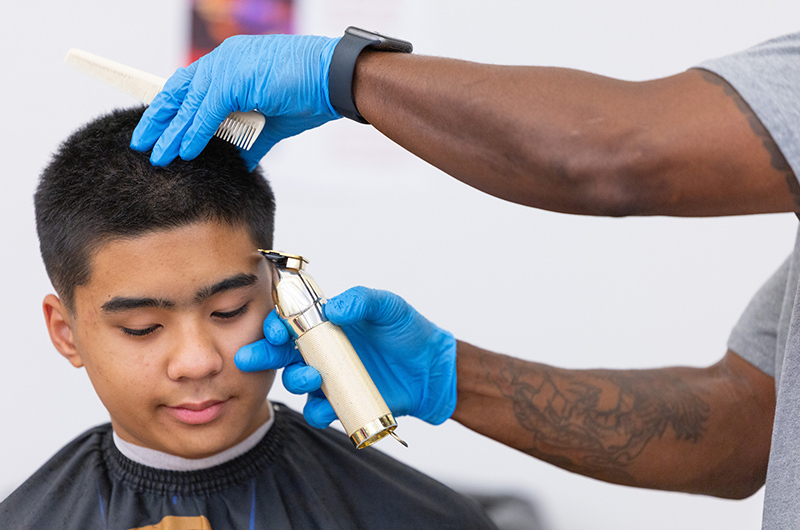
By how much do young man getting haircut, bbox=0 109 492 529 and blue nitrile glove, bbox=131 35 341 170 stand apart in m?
0.07

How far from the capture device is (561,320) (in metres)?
2.16

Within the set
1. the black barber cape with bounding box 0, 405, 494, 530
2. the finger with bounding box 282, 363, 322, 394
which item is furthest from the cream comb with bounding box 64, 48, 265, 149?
the black barber cape with bounding box 0, 405, 494, 530

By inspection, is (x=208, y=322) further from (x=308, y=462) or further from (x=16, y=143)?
(x=16, y=143)

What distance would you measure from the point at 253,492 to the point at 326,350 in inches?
17.5

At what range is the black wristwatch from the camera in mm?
1036

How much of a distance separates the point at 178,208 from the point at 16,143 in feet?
3.76

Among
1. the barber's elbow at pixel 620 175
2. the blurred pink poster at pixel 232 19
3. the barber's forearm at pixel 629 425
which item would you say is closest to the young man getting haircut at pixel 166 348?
the barber's forearm at pixel 629 425

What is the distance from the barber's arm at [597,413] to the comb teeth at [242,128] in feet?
1.26

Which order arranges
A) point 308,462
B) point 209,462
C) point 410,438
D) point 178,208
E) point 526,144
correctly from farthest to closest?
1. point 410,438
2. point 308,462
3. point 209,462
4. point 178,208
5. point 526,144

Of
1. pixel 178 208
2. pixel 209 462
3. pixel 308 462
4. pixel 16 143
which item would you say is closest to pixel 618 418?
pixel 308 462

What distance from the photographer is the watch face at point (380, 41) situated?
1040mm

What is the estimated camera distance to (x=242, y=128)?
3.93 feet

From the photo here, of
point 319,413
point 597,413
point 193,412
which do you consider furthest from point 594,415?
point 193,412

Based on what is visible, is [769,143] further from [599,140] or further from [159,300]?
[159,300]
